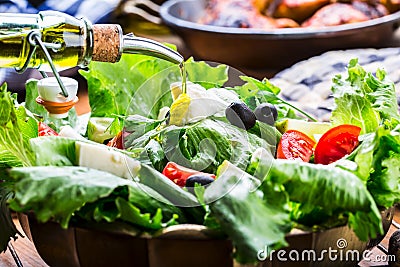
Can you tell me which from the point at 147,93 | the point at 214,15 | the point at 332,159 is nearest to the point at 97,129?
the point at 147,93

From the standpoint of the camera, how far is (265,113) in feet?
4.08

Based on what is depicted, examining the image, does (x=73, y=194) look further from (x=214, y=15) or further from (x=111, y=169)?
(x=214, y=15)

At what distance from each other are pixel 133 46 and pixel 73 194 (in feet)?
1.14

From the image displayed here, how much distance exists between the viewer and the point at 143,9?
110 inches

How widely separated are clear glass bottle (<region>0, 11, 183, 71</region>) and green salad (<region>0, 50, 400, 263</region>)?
0.06 meters

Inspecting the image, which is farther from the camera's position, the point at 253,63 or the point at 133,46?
the point at 253,63

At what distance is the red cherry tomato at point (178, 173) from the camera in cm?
108

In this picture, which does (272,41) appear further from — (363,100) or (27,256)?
(27,256)

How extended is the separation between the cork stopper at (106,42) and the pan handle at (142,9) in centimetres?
144

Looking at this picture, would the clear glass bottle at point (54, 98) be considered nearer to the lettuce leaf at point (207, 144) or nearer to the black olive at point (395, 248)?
the lettuce leaf at point (207, 144)

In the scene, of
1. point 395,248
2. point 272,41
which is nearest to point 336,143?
point 395,248

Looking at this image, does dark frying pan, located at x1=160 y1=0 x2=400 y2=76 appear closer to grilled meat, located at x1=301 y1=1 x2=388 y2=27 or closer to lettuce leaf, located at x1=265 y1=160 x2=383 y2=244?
grilled meat, located at x1=301 y1=1 x2=388 y2=27

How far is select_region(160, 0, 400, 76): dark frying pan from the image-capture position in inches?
81.4

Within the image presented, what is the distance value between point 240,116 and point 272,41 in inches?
35.8
